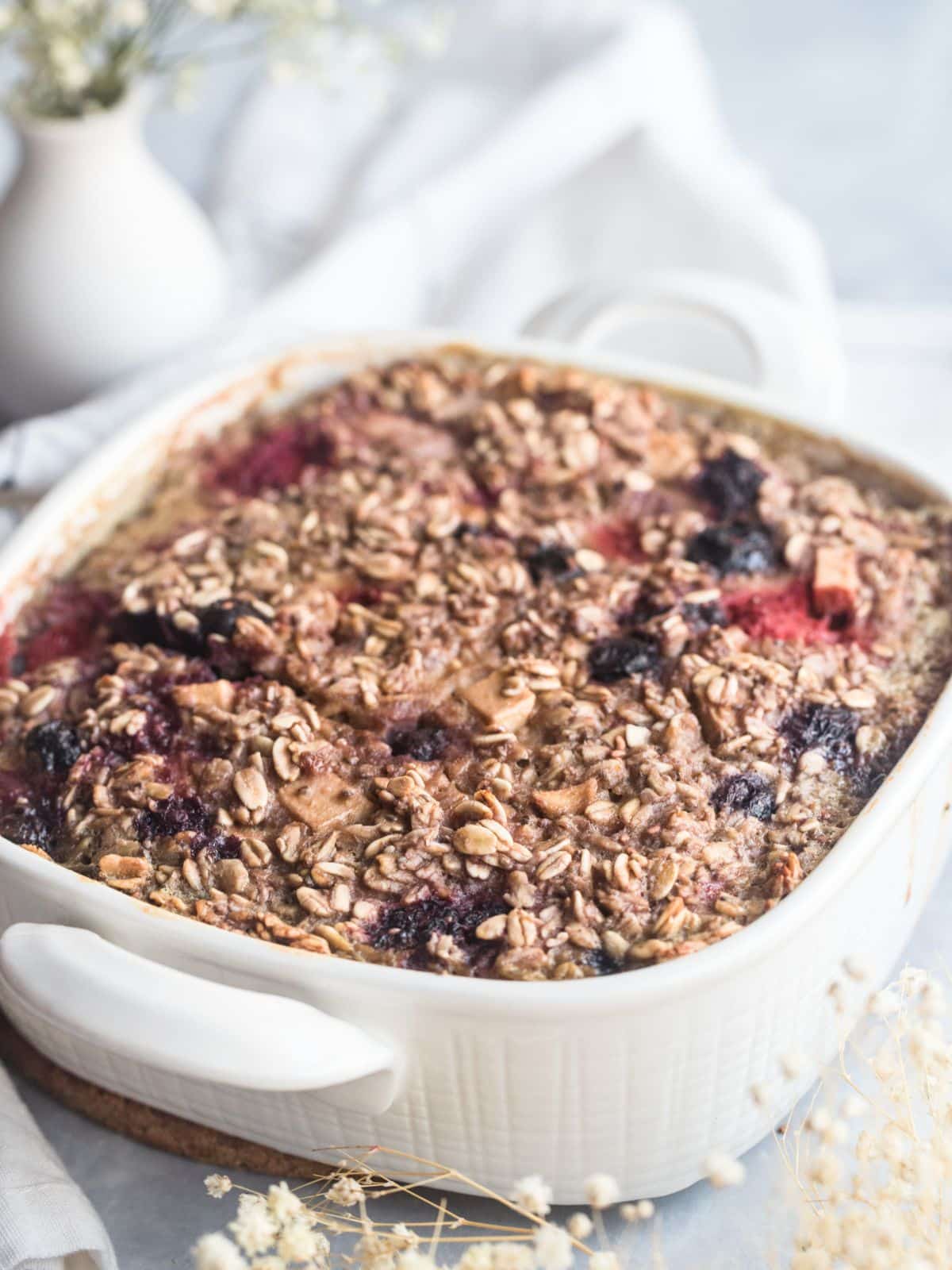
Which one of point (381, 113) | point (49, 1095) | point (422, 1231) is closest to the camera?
point (422, 1231)

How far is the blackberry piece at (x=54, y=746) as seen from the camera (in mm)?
1609

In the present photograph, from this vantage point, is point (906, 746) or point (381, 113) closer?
point (906, 746)

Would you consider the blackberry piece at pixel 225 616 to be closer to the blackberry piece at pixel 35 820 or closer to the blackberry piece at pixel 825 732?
the blackberry piece at pixel 35 820

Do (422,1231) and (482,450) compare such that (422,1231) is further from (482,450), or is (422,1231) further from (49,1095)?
(482,450)

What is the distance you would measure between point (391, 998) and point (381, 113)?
226 centimetres

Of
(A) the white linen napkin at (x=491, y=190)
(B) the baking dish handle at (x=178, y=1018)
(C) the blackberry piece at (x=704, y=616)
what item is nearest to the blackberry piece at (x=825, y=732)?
(C) the blackberry piece at (x=704, y=616)

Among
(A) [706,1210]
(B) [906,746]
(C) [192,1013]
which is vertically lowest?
(A) [706,1210]

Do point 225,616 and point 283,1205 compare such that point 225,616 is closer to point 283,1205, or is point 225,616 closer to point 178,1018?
point 178,1018

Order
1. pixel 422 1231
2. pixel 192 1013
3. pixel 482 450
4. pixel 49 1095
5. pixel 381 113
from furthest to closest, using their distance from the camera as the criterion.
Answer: pixel 381 113, pixel 482 450, pixel 49 1095, pixel 422 1231, pixel 192 1013

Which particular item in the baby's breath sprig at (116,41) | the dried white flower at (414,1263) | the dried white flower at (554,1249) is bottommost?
the dried white flower at (414,1263)

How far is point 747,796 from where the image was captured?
1.50m

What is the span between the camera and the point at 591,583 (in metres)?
1.77

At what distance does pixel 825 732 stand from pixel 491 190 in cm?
151

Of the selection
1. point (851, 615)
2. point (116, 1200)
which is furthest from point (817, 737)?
point (116, 1200)
